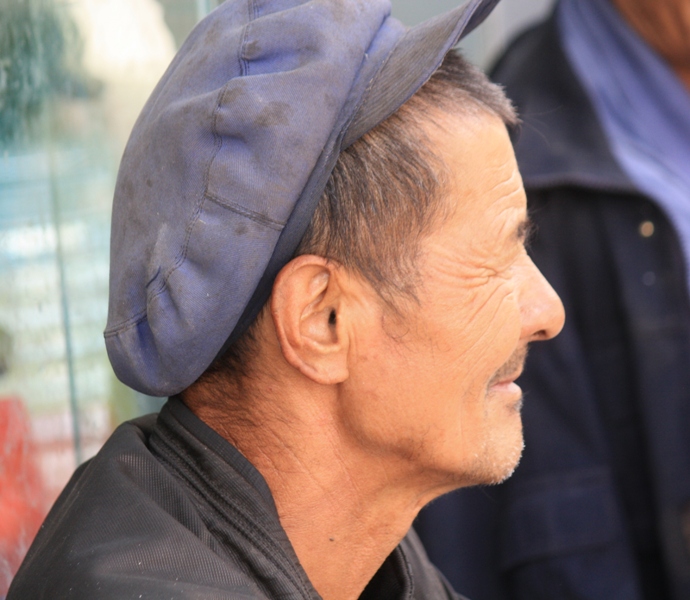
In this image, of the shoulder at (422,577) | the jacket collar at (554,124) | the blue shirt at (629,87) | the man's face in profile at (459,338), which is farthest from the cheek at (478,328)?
the blue shirt at (629,87)

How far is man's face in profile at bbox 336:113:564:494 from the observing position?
1.42 meters

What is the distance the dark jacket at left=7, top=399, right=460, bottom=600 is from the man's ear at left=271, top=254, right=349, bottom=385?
0.17 metres

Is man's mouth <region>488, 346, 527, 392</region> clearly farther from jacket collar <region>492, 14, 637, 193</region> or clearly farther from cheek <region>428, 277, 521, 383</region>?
jacket collar <region>492, 14, 637, 193</region>

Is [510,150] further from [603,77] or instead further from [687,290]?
[603,77]

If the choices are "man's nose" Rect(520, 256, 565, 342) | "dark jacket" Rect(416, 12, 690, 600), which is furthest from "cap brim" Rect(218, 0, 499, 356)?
"dark jacket" Rect(416, 12, 690, 600)

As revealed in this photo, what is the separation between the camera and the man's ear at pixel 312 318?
1362 mm

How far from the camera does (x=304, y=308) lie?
1.38m

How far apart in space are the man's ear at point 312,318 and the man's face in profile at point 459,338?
Answer: 0.04m

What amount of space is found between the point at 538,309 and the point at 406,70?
0.46 metres

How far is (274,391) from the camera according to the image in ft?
4.68

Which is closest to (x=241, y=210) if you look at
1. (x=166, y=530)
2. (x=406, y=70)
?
(x=406, y=70)

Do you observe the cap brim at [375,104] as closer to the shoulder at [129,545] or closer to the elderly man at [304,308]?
the elderly man at [304,308]

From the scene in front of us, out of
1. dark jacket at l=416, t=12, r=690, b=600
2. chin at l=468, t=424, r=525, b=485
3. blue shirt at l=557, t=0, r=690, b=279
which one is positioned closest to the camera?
chin at l=468, t=424, r=525, b=485

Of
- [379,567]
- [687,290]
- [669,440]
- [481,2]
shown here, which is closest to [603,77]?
[687,290]
